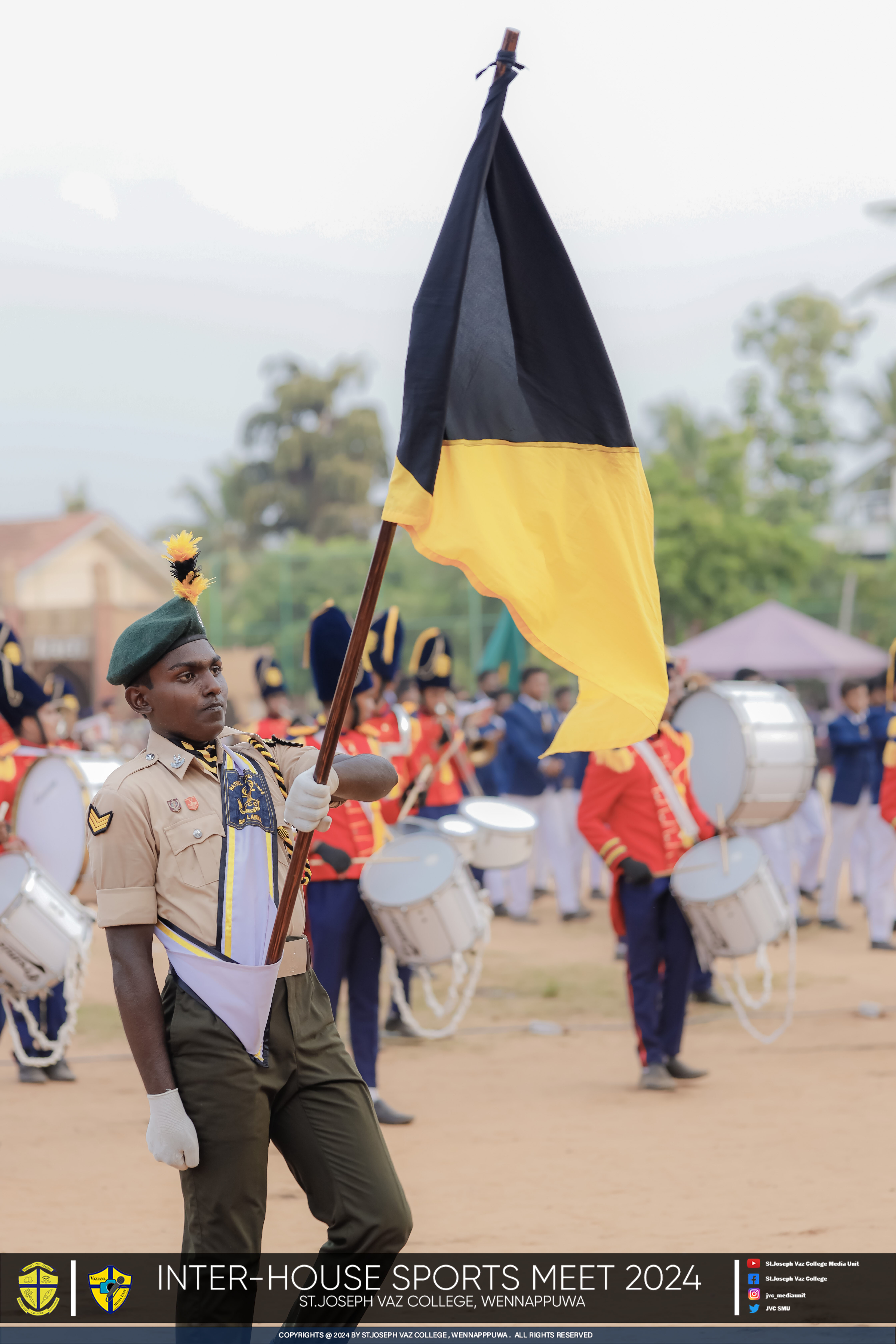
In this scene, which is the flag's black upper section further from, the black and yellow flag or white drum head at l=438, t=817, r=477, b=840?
white drum head at l=438, t=817, r=477, b=840

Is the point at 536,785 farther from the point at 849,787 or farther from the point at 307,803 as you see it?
the point at 307,803

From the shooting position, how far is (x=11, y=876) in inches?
303

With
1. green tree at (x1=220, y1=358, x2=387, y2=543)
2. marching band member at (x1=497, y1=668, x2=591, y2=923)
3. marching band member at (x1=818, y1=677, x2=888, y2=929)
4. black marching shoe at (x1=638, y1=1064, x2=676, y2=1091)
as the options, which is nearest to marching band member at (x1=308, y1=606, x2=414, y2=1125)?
black marching shoe at (x1=638, y1=1064, x2=676, y2=1091)

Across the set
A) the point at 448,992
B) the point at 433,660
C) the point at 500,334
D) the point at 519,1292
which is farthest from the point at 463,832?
the point at 500,334

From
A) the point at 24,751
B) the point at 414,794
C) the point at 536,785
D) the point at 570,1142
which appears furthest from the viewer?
the point at 536,785

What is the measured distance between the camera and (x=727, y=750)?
932 centimetres

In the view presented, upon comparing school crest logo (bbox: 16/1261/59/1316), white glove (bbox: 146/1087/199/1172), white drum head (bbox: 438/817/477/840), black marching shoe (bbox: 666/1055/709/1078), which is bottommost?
black marching shoe (bbox: 666/1055/709/1078)

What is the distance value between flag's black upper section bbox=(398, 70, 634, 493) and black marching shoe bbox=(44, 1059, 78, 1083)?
6.09 meters

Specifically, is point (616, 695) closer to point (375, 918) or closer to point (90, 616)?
point (375, 918)

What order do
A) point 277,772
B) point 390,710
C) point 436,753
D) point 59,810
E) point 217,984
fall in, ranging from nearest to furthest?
point 217,984 → point 277,772 → point 59,810 → point 390,710 → point 436,753

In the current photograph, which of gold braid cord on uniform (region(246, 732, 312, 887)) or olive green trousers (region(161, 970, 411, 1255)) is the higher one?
gold braid cord on uniform (region(246, 732, 312, 887))

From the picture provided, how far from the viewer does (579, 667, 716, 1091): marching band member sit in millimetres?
8023

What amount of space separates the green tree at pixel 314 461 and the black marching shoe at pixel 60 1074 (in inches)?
1936

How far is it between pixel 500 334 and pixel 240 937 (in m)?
1.62
